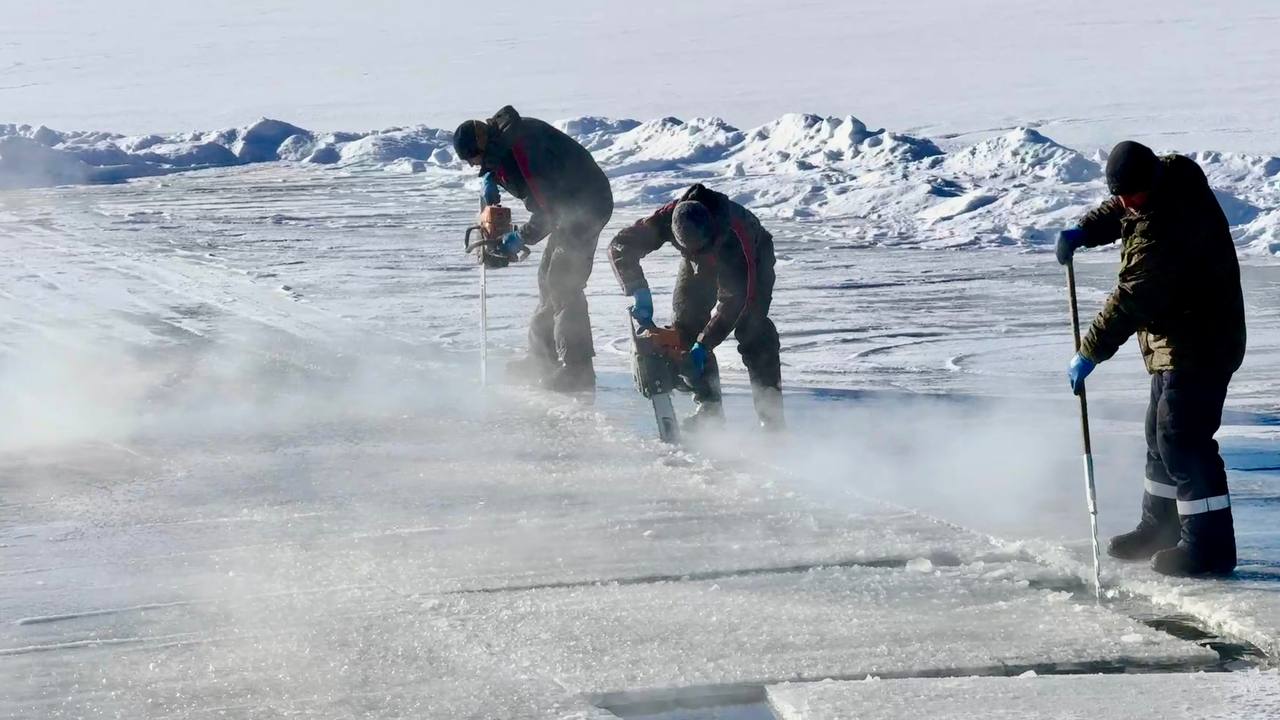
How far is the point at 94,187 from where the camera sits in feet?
111

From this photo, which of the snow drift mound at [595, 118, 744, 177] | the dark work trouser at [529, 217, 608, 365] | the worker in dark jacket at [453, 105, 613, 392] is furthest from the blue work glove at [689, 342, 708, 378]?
the snow drift mound at [595, 118, 744, 177]

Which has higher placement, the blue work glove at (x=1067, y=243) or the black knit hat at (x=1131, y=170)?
the black knit hat at (x=1131, y=170)

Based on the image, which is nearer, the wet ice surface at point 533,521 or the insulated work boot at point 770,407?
the wet ice surface at point 533,521

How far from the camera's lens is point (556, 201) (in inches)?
366

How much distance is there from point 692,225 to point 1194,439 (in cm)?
290

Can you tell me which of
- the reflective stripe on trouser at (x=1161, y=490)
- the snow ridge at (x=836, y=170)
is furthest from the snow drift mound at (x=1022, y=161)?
the reflective stripe on trouser at (x=1161, y=490)

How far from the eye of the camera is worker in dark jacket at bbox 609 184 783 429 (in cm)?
792

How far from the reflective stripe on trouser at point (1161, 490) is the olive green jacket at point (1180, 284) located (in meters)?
0.53

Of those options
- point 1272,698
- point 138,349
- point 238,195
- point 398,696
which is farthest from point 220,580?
point 238,195

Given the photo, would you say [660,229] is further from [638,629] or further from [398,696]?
[398,696]

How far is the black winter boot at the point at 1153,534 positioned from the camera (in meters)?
5.95

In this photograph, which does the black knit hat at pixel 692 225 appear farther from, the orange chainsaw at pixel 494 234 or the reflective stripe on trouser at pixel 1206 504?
the reflective stripe on trouser at pixel 1206 504

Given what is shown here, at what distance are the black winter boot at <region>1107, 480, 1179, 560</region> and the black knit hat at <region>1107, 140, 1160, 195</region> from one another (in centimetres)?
126

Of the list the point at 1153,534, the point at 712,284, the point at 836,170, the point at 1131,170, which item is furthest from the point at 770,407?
the point at 836,170
